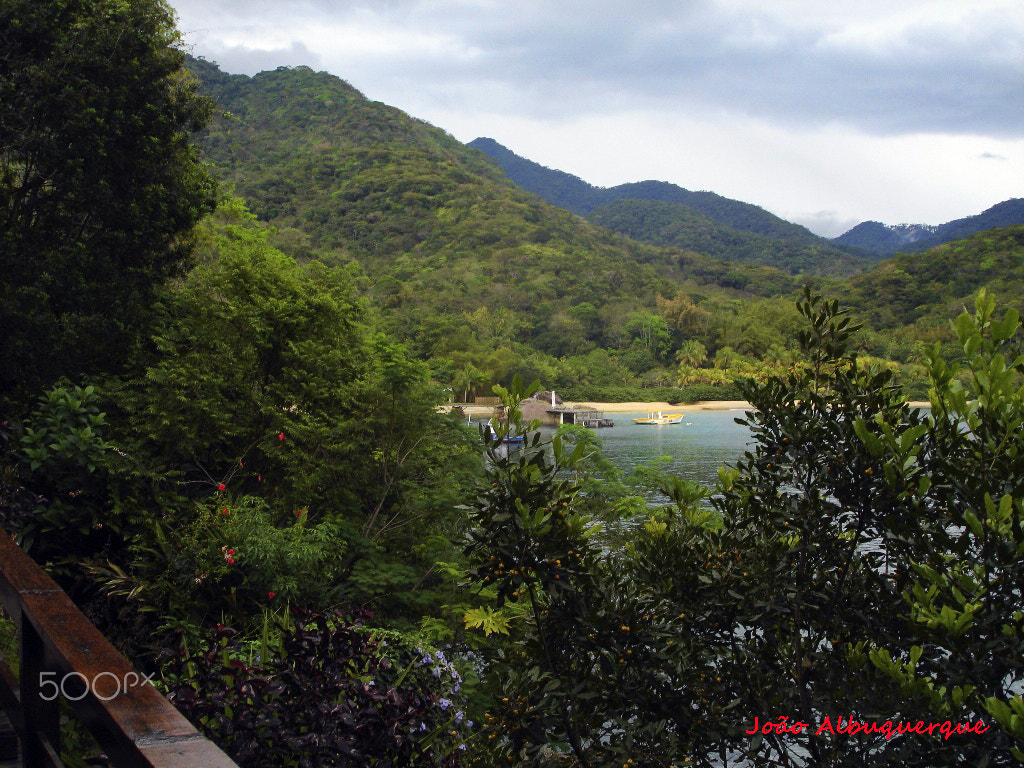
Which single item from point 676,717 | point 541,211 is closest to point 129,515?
point 676,717

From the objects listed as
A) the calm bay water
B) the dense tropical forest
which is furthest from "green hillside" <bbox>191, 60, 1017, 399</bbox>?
the dense tropical forest

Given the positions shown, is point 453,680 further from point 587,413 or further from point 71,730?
point 587,413

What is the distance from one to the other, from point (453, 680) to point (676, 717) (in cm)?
139

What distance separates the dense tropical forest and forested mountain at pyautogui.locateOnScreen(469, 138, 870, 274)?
416 feet

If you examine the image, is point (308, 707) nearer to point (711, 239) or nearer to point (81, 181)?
point (81, 181)

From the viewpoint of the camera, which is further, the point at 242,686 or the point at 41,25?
the point at 41,25

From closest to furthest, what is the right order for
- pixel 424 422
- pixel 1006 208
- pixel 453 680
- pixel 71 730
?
pixel 71 730 < pixel 453 680 < pixel 424 422 < pixel 1006 208

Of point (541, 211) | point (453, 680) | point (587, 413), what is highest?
point (541, 211)

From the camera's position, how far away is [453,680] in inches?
146

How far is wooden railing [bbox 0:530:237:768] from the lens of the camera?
96cm

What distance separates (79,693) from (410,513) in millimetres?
6382

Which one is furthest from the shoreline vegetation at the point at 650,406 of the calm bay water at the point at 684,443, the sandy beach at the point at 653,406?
the calm bay water at the point at 684,443

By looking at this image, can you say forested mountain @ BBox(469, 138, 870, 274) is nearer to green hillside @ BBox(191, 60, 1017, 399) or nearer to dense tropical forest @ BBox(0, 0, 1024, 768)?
green hillside @ BBox(191, 60, 1017, 399)
